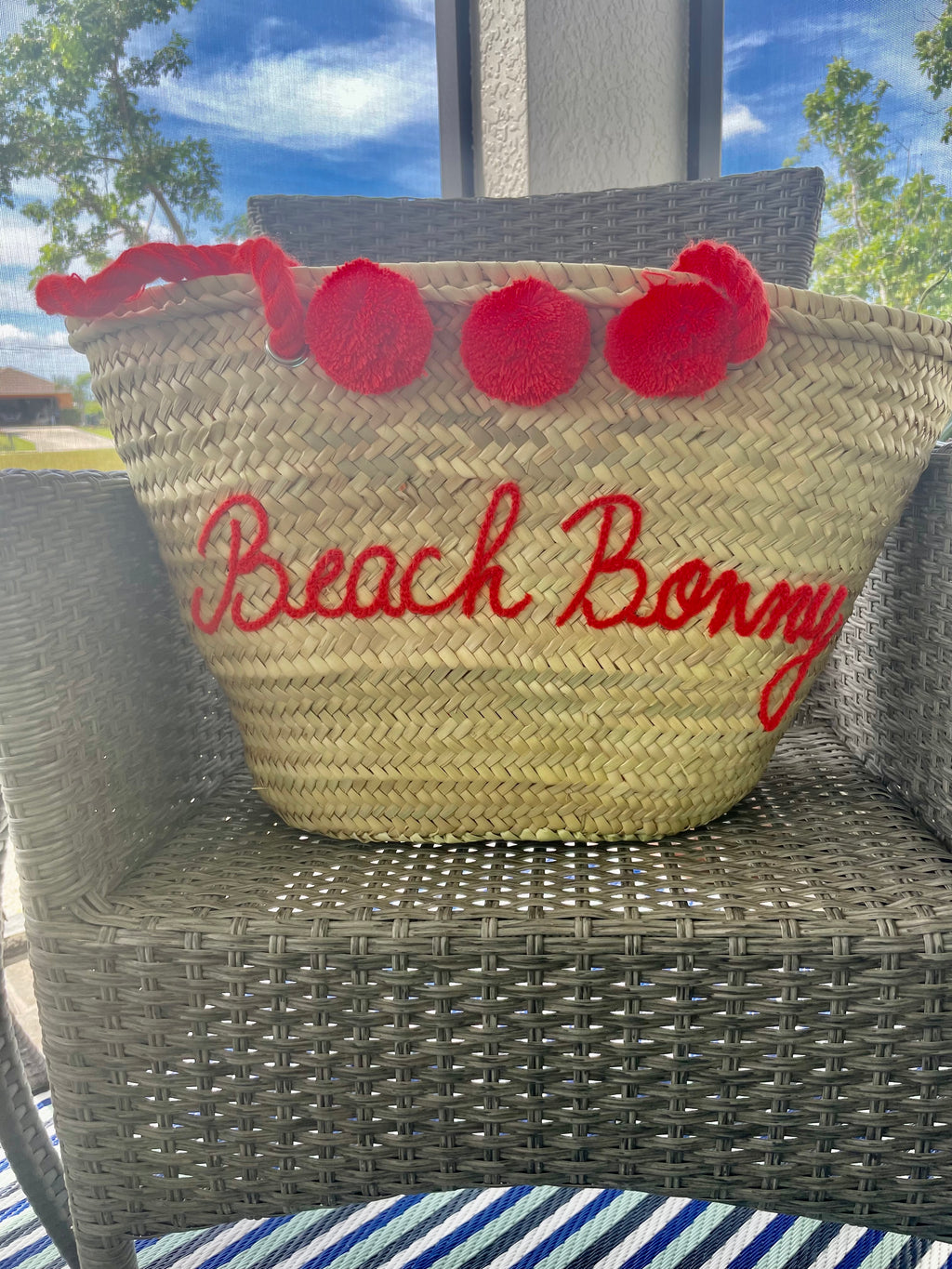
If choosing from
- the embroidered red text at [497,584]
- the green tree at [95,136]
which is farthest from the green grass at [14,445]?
the embroidered red text at [497,584]

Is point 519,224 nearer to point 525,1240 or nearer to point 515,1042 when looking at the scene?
point 515,1042

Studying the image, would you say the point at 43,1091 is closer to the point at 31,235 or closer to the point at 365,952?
the point at 365,952

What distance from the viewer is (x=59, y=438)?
4.07 feet

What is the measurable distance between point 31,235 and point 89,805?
110 centimetres

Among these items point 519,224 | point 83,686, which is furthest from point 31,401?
point 83,686

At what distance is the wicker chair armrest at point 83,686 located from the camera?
46 cm

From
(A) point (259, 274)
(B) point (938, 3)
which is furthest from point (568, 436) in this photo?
(B) point (938, 3)

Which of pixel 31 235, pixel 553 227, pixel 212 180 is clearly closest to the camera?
pixel 553 227

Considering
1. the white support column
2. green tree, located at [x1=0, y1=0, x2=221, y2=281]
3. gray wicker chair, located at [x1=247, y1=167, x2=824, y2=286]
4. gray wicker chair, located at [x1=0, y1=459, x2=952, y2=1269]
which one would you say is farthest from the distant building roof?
gray wicker chair, located at [x1=0, y1=459, x2=952, y2=1269]

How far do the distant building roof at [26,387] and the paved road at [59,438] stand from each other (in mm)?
43

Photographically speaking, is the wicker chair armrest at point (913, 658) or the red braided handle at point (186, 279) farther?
the wicker chair armrest at point (913, 658)

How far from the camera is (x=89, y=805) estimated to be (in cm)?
50

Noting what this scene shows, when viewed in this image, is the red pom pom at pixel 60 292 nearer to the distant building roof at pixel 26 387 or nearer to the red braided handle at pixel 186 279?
the red braided handle at pixel 186 279

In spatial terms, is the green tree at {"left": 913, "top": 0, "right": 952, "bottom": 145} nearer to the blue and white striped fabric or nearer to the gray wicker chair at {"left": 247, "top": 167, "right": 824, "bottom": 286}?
the gray wicker chair at {"left": 247, "top": 167, "right": 824, "bottom": 286}
